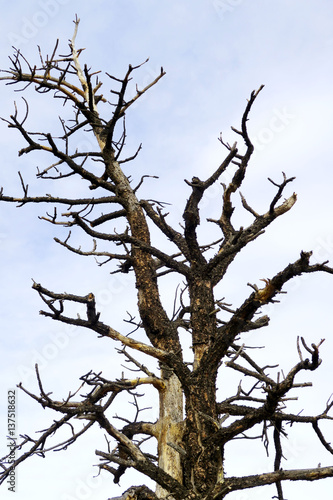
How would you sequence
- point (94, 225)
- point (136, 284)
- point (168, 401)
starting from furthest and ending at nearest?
point (94, 225)
point (136, 284)
point (168, 401)

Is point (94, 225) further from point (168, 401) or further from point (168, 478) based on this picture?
point (168, 478)

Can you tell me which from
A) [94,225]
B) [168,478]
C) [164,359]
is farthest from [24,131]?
[168,478]

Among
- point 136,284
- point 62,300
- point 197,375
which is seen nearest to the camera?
point 62,300

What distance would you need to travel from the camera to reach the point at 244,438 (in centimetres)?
777

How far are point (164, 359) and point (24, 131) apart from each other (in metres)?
3.99

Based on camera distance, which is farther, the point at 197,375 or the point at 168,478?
the point at 197,375

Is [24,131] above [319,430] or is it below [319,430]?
above

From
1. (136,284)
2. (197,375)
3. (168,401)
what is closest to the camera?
(197,375)

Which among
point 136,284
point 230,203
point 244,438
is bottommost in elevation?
point 244,438

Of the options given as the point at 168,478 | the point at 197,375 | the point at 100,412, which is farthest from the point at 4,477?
the point at 197,375

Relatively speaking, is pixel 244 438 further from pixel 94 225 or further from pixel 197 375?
pixel 94 225

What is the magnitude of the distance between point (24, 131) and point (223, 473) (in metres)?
5.62

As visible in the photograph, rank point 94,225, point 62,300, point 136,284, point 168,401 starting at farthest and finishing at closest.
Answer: point 94,225 < point 136,284 < point 168,401 < point 62,300

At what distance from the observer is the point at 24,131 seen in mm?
8664
